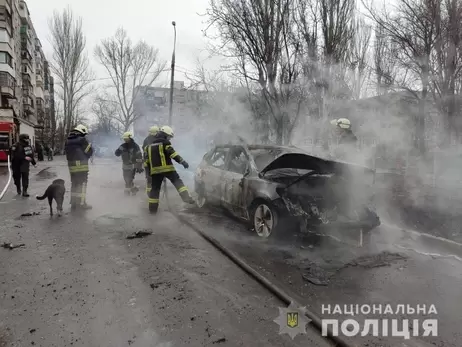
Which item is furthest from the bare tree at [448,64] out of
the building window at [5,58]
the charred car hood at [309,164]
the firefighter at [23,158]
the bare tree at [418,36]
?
the building window at [5,58]

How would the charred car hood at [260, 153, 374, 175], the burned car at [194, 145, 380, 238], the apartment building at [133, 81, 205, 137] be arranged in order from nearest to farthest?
the burned car at [194, 145, 380, 238] → the charred car hood at [260, 153, 374, 175] → the apartment building at [133, 81, 205, 137]

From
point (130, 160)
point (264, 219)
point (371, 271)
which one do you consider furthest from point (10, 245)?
point (130, 160)

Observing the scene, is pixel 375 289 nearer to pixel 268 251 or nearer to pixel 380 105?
pixel 268 251

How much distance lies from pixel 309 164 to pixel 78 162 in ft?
15.2

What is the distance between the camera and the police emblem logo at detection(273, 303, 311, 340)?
2.71m

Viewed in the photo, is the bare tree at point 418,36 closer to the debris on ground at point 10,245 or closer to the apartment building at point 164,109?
the debris on ground at point 10,245

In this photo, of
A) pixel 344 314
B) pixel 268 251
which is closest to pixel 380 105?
pixel 268 251

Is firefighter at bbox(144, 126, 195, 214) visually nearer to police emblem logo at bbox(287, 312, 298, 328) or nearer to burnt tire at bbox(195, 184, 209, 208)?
burnt tire at bbox(195, 184, 209, 208)

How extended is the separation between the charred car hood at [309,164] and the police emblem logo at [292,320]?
2471 mm

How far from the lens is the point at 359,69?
15.4 meters

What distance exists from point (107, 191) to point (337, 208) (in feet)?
23.6

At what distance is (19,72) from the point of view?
39438 mm

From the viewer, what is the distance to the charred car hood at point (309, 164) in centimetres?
511

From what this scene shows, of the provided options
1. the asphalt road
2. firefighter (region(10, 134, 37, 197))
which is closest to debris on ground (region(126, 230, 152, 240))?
the asphalt road
